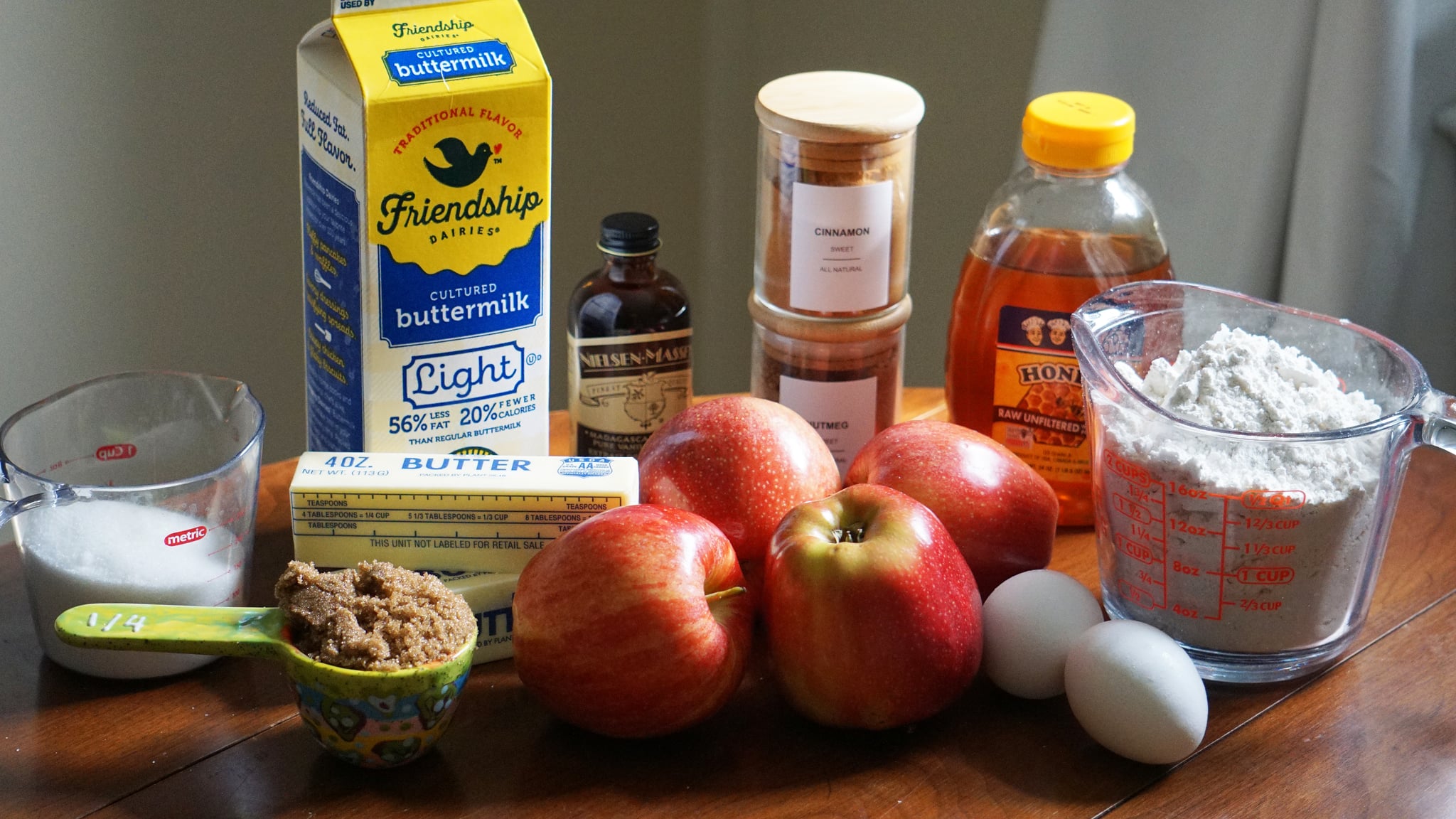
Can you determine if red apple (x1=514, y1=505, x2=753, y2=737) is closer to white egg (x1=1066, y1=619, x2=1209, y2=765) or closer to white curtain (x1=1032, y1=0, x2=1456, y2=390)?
white egg (x1=1066, y1=619, x2=1209, y2=765)

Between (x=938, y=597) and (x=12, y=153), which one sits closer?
(x=938, y=597)

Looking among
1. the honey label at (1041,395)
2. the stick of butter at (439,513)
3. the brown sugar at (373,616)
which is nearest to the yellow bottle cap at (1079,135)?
the honey label at (1041,395)

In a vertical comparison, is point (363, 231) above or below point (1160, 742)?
above

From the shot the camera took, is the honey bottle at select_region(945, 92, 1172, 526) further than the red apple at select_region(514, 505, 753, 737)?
Yes

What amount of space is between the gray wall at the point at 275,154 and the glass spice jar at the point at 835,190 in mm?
681

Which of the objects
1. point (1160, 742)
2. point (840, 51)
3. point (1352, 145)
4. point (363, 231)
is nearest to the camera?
point (1160, 742)

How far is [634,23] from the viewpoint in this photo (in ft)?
5.64

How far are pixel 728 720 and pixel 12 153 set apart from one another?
97cm

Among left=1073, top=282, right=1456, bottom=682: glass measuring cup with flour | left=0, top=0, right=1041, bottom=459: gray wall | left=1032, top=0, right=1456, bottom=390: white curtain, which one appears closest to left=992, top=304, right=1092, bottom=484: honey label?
left=1073, top=282, right=1456, bottom=682: glass measuring cup with flour

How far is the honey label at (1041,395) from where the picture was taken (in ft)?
3.05

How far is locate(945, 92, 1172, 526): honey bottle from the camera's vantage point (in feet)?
3.01

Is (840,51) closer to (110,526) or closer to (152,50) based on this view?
(152,50)

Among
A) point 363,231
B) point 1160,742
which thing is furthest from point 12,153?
point 1160,742

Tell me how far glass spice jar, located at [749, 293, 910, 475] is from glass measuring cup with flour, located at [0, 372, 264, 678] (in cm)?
35
